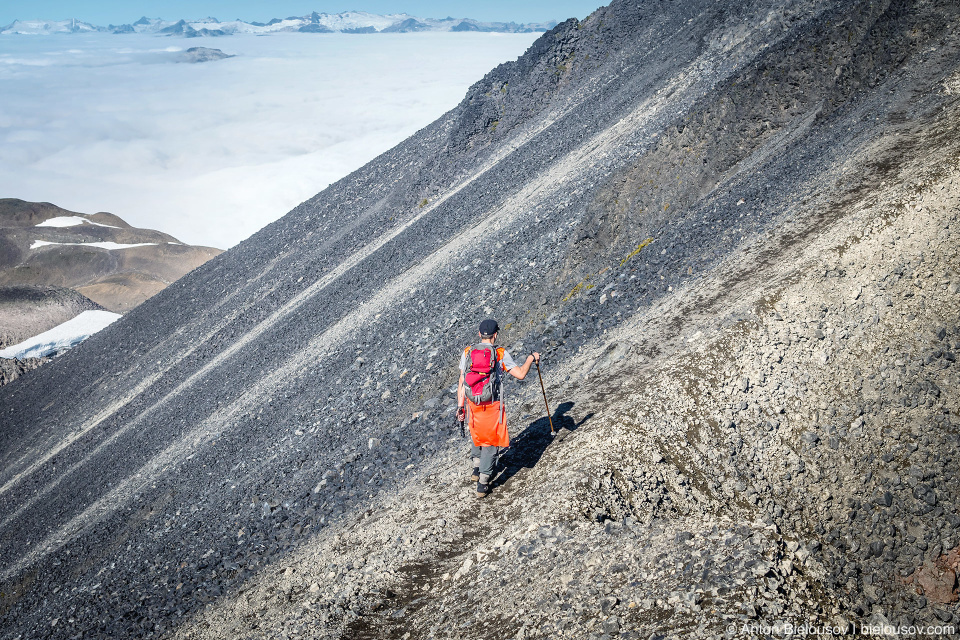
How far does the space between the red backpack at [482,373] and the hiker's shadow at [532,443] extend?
120 centimetres

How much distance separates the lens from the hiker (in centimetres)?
671

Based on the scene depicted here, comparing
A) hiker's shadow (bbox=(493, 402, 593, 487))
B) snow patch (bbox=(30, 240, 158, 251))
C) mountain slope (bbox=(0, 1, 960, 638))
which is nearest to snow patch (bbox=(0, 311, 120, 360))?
mountain slope (bbox=(0, 1, 960, 638))

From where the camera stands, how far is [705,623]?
4277 millimetres

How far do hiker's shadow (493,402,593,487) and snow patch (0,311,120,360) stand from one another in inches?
2050

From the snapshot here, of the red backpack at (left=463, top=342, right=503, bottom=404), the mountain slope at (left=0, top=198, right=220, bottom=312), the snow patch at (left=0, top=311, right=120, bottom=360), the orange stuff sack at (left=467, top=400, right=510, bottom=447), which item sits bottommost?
the orange stuff sack at (left=467, top=400, right=510, bottom=447)

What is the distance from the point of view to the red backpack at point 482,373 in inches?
263

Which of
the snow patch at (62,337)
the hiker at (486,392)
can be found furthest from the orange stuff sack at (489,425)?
the snow patch at (62,337)

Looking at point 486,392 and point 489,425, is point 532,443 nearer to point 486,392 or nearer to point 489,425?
point 489,425

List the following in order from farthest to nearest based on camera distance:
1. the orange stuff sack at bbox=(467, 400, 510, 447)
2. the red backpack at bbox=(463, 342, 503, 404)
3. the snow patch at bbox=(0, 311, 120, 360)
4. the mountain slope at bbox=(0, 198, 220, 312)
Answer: the mountain slope at bbox=(0, 198, 220, 312) < the snow patch at bbox=(0, 311, 120, 360) < the orange stuff sack at bbox=(467, 400, 510, 447) < the red backpack at bbox=(463, 342, 503, 404)

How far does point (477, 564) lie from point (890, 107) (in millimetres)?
12312

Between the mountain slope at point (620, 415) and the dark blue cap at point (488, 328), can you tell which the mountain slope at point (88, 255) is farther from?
the dark blue cap at point (488, 328)

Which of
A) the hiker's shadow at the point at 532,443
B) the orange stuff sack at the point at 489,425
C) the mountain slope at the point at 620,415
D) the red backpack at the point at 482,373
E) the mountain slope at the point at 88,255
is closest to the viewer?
the mountain slope at the point at 620,415

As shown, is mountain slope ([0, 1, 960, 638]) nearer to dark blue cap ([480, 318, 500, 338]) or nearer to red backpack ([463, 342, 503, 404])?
red backpack ([463, 342, 503, 404])

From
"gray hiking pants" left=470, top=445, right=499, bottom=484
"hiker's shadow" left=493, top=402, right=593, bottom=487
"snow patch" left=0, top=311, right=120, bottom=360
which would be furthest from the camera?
"snow patch" left=0, top=311, right=120, bottom=360
